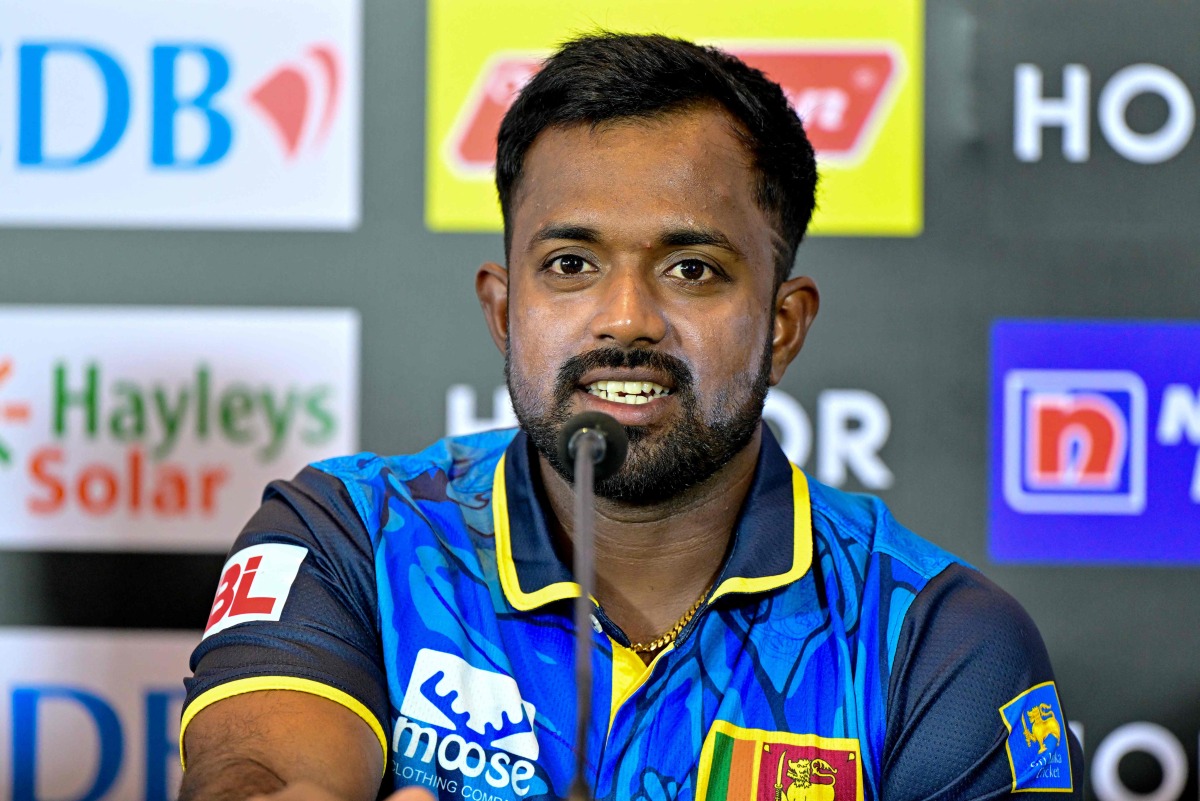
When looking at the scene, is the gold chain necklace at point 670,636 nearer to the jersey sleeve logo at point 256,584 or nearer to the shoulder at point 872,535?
the shoulder at point 872,535

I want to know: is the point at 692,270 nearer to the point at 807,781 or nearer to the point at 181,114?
the point at 807,781

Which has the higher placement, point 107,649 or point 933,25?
point 933,25

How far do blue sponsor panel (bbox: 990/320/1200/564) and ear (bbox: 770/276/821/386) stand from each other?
2.07ft

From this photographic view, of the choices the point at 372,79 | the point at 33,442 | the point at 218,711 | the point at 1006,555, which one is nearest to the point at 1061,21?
the point at 1006,555

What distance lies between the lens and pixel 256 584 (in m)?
1.24

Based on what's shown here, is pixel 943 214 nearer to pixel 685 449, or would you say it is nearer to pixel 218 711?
pixel 685 449

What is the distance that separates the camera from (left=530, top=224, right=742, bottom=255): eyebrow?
1307 millimetres

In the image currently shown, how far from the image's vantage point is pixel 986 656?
49.1 inches

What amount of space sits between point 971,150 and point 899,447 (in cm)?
49

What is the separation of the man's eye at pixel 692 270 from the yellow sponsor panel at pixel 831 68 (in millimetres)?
732

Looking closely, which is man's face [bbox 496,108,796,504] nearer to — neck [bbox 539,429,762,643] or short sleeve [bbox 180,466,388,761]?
neck [bbox 539,429,762,643]

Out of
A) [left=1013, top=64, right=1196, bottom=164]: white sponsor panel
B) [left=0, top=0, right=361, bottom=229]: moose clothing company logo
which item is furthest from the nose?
[left=1013, top=64, right=1196, bottom=164]: white sponsor panel

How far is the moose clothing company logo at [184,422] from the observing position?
2029mm

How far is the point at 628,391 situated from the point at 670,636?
264 millimetres
